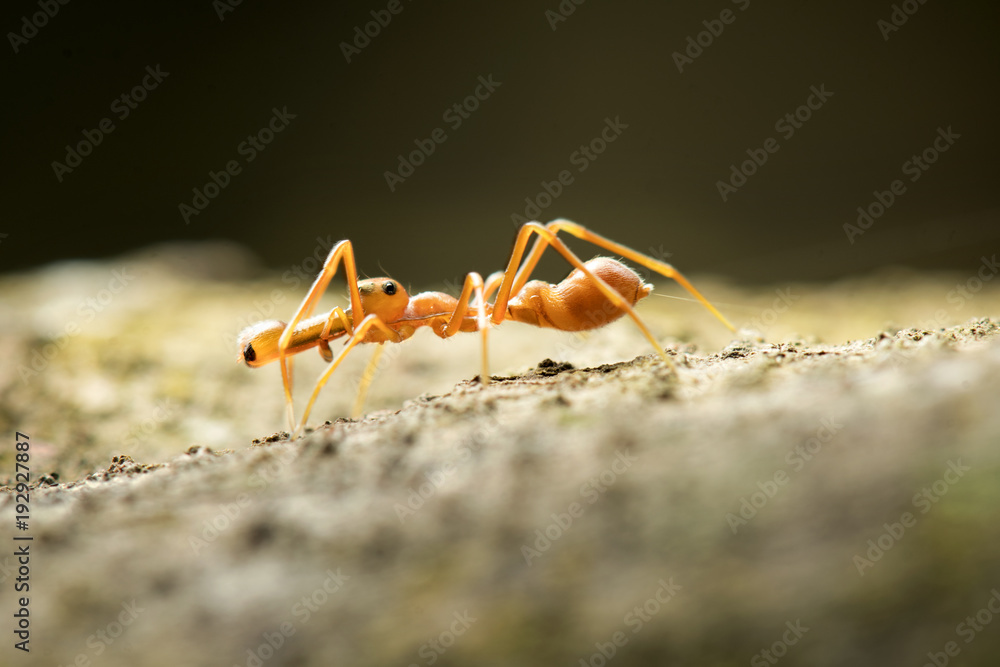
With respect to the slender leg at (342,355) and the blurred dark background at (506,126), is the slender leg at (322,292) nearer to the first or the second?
the slender leg at (342,355)

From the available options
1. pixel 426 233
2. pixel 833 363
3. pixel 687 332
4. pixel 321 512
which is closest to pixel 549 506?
pixel 321 512

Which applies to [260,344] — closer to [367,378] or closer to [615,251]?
[367,378]

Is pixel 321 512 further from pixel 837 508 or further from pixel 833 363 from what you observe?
pixel 833 363

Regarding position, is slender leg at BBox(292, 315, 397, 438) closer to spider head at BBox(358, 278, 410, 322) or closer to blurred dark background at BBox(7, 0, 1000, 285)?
spider head at BBox(358, 278, 410, 322)

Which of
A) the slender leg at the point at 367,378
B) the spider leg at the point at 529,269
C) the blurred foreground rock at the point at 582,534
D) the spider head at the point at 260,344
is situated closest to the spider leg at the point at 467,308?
the spider leg at the point at 529,269

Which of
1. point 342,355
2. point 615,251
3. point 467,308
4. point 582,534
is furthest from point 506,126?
point 582,534
